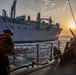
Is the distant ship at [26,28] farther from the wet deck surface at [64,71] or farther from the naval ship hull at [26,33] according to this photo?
the wet deck surface at [64,71]

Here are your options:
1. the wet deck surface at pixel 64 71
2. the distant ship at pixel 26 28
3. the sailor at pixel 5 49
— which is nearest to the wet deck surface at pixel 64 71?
the wet deck surface at pixel 64 71

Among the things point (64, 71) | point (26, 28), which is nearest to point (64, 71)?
point (64, 71)

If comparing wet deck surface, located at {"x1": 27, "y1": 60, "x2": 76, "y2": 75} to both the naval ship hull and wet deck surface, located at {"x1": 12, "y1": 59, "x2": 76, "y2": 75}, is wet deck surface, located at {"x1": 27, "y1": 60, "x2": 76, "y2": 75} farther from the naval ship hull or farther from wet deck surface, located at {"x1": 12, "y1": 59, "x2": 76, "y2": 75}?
the naval ship hull

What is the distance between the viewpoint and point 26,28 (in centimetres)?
7988

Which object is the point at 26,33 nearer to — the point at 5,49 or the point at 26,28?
the point at 26,28

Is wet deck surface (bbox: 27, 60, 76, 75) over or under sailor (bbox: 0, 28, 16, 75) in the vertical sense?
under

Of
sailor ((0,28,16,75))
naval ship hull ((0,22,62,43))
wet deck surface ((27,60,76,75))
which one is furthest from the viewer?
naval ship hull ((0,22,62,43))

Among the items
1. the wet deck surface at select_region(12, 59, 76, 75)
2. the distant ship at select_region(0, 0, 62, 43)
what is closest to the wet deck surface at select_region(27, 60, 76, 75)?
the wet deck surface at select_region(12, 59, 76, 75)

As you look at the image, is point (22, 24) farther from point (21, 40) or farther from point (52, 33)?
point (52, 33)

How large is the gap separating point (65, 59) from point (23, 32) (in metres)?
69.8

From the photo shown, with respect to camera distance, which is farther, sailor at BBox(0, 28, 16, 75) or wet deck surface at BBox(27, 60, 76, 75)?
wet deck surface at BBox(27, 60, 76, 75)

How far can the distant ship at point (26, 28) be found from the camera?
76.5 m

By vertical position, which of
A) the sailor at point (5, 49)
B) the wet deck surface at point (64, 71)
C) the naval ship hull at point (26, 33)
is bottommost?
the naval ship hull at point (26, 33)

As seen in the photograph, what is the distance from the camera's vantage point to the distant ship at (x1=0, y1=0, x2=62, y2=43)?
76500 mm
